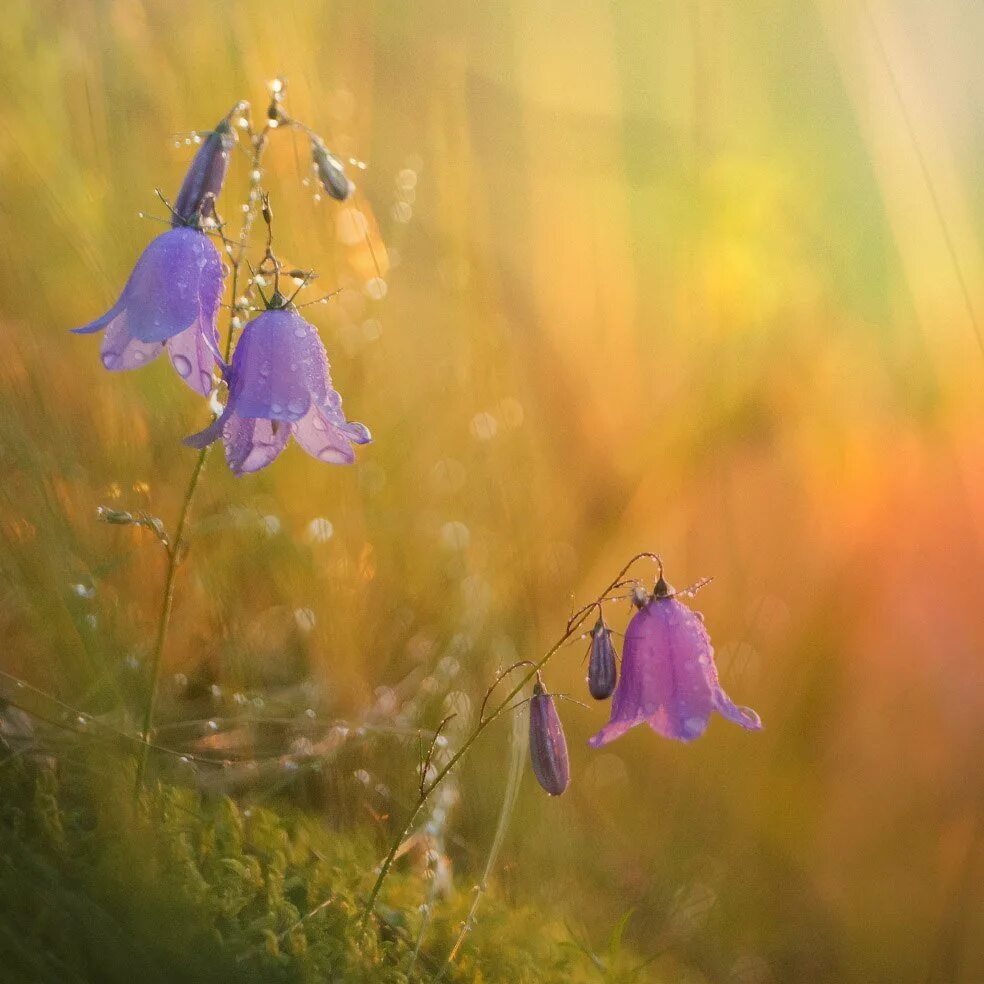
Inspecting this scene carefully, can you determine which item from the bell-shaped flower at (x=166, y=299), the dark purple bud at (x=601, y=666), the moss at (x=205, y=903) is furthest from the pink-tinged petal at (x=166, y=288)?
the dark purple bud at (x=601, y=666)

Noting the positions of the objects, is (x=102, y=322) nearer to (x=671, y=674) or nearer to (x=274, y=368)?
(x=274, y=368)

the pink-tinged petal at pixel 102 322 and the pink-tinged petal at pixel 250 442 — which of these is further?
the pink-tinged petal at pixel 250 442

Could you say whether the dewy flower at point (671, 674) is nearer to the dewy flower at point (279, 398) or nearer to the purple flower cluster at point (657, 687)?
the purple flower cluster at point (657, 687)

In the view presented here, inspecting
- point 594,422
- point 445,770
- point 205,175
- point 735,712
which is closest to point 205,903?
point 445,770

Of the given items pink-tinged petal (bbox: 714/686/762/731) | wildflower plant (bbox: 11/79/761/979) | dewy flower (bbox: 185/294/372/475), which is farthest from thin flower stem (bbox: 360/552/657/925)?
dewy flower (bbox: 185/294/372/475)

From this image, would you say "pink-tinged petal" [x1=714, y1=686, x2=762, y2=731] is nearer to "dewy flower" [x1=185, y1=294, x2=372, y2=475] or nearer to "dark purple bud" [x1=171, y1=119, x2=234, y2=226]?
"dewy flower" [x1=185, y1=294, x2=372, y2=475]

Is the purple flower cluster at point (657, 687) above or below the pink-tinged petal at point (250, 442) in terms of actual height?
below

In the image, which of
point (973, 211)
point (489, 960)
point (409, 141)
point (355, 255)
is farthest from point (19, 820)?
point (973, 211)
